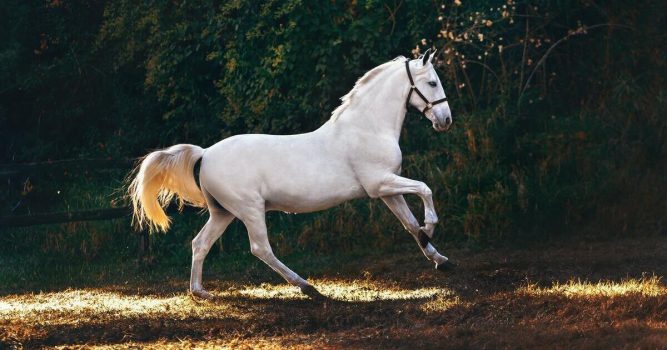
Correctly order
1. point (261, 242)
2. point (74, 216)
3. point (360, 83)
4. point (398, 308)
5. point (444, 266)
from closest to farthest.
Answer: point (398, 308), point (261, 242), point (360, 83), point (444, 266), point (74, 216)

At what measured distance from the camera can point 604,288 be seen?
325 inches

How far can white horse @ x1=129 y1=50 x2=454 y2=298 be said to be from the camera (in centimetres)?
901

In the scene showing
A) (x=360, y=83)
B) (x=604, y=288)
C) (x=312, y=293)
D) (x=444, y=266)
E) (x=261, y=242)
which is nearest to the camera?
(x=604, y=288)

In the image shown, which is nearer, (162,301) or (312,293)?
(312,293)

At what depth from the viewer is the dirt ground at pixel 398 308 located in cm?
676

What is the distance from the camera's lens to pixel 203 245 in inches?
363

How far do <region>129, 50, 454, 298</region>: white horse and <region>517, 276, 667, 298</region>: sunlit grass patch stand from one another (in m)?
1.09

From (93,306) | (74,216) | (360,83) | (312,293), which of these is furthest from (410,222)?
(74,216)

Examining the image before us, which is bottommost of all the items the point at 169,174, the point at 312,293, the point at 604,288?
the point at 312,293

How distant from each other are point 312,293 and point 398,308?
3.39ft

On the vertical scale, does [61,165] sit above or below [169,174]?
below

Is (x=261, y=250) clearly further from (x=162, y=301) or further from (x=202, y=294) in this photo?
(x=162, y=301)

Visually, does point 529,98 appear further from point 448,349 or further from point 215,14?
point 448,349

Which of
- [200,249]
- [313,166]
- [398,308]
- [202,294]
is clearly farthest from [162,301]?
[398,308]
